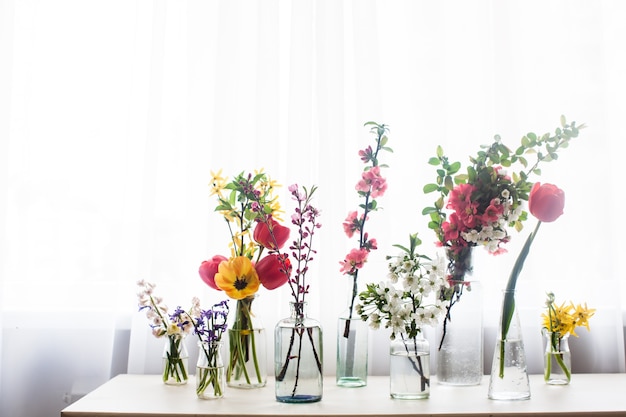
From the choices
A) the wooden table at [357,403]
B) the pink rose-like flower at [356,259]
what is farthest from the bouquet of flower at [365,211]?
the wooden table at [357,403]

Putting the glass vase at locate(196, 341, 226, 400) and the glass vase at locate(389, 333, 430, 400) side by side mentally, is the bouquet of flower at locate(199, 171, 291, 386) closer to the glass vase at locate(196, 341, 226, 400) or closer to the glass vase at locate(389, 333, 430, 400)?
the glass vase at locate(196, 341, 226, 400)

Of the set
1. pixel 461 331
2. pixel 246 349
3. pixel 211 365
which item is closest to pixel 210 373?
pixel 211 365

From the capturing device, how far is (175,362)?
1435mm

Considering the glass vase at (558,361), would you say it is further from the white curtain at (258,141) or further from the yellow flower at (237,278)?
the yellow flower at (237,278)

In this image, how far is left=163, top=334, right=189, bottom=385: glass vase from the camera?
56.4 inches

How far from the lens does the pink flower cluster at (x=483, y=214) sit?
1.30 m

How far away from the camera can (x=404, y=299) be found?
129 centimetres

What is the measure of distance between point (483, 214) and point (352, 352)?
1.27ft

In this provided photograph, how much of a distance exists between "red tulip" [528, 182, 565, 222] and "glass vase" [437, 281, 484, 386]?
0.69ft

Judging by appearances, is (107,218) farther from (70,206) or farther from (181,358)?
(181,358)

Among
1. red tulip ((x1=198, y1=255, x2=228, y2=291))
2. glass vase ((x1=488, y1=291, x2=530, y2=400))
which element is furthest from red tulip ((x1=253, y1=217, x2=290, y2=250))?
glass vase ((x1=488, y1=291, x2=530, y2=400))

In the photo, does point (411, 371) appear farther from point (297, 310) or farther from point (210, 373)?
point (210, 373)

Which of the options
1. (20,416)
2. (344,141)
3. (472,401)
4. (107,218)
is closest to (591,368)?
(472,401)

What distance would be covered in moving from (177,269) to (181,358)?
0.25 metres
